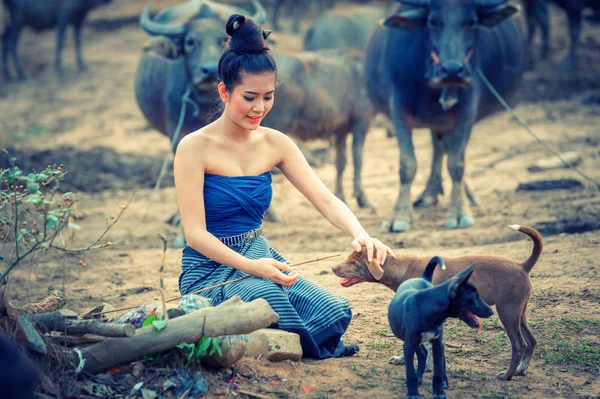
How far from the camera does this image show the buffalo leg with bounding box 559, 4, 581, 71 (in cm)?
1518

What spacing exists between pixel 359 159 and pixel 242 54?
567 cm

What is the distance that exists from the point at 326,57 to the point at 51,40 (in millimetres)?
12341

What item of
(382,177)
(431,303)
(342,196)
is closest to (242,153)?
(431,303)

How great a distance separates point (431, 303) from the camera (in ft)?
11.7

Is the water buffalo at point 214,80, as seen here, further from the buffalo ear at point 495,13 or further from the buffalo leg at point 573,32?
the buffalo leg at point 573,32

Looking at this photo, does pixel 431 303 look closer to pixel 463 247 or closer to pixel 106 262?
pixel 463 247

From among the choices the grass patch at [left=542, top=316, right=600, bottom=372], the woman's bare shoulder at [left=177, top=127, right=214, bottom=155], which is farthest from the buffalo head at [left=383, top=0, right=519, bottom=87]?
the woman's bare shoulder at [left=177, top=127, right=214, bottom=155]

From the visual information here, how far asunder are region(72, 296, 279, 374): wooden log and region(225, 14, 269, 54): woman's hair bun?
132 centimetres

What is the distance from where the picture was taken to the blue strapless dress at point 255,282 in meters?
4.32

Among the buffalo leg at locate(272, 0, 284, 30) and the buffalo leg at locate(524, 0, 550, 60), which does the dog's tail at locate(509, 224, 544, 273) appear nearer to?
the buffalo leg at locate(524, 0, 550, 60)

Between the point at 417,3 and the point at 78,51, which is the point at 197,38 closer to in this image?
the point at 417,3

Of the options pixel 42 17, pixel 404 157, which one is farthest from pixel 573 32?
pixel 42 17

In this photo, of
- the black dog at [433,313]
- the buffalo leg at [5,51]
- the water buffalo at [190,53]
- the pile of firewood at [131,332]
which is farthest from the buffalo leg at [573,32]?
the pile of firewood at [131,332]

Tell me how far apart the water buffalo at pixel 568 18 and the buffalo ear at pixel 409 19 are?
8.30 m
